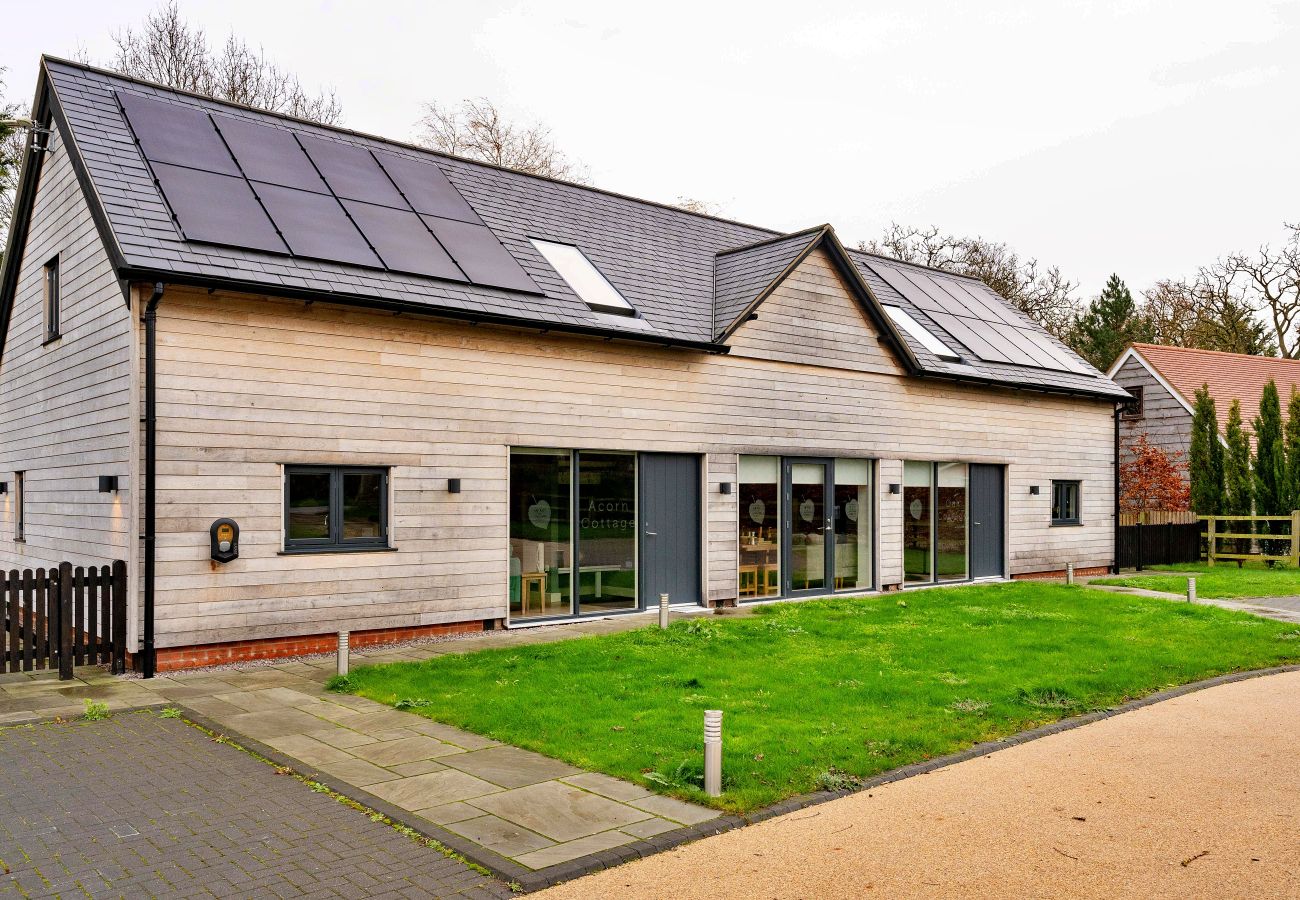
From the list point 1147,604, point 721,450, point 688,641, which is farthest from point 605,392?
point 1147,604

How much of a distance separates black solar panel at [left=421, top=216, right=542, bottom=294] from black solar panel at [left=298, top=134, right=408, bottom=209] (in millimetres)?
670

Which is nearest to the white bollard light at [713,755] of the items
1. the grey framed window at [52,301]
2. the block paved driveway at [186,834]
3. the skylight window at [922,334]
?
the block paved driveway at [186,834]

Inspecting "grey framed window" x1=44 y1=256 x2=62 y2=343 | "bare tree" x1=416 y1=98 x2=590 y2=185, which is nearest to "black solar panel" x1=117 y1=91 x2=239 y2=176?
"grey framed window" x1=44 y1=256 x2=62 y2=343

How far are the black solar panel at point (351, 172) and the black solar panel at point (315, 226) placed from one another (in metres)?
0.68

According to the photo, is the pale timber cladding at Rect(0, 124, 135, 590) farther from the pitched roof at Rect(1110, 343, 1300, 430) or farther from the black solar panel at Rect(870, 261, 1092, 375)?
the pitched roof at Rect(1110, 343, 1300, 430)

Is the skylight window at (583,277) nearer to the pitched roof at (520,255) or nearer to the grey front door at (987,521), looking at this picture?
the pitched roof at (520,255)

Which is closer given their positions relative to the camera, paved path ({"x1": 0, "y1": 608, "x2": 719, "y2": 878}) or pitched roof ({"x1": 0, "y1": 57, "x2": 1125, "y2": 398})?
paved path ({"x1": 0, "y1": 608, "x2": 719, "y2": 878})

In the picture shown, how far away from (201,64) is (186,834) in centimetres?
2931

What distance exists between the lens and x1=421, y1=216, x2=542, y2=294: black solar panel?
44.0 feet

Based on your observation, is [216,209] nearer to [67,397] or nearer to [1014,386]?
[67,397]

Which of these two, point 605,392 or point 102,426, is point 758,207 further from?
point 102,426

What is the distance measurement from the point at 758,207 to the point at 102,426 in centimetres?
4287

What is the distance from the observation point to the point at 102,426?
1122cm

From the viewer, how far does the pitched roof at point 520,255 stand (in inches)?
429
